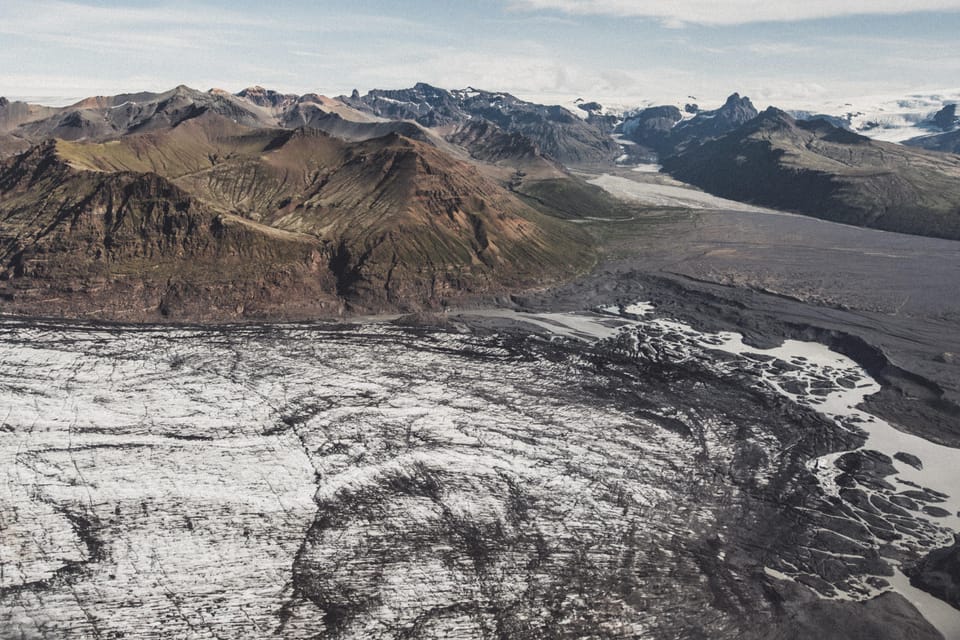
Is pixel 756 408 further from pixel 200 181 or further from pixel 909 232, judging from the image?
pixel 909 232

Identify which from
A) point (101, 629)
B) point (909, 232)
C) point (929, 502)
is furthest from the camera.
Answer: point (909, 232)

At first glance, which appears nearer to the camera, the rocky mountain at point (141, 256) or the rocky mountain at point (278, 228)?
the rocky mountain at point (141, 256)

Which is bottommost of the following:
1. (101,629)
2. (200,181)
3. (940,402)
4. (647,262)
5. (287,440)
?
(101,629)

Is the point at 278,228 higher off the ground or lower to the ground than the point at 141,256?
higher

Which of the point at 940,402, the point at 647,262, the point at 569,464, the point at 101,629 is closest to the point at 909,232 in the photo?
the point at 647,262

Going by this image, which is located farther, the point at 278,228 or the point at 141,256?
the point at 278,228

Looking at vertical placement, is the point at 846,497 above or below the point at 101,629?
above

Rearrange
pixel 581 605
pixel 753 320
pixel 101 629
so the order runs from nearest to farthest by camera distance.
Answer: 1. pixel 101 629
2. pixel 581 605
3. pixel 753 320

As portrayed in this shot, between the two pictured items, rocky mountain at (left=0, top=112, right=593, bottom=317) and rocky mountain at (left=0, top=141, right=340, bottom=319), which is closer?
rocky mountain at (left=0, top=141, right=340, bottom=319)
